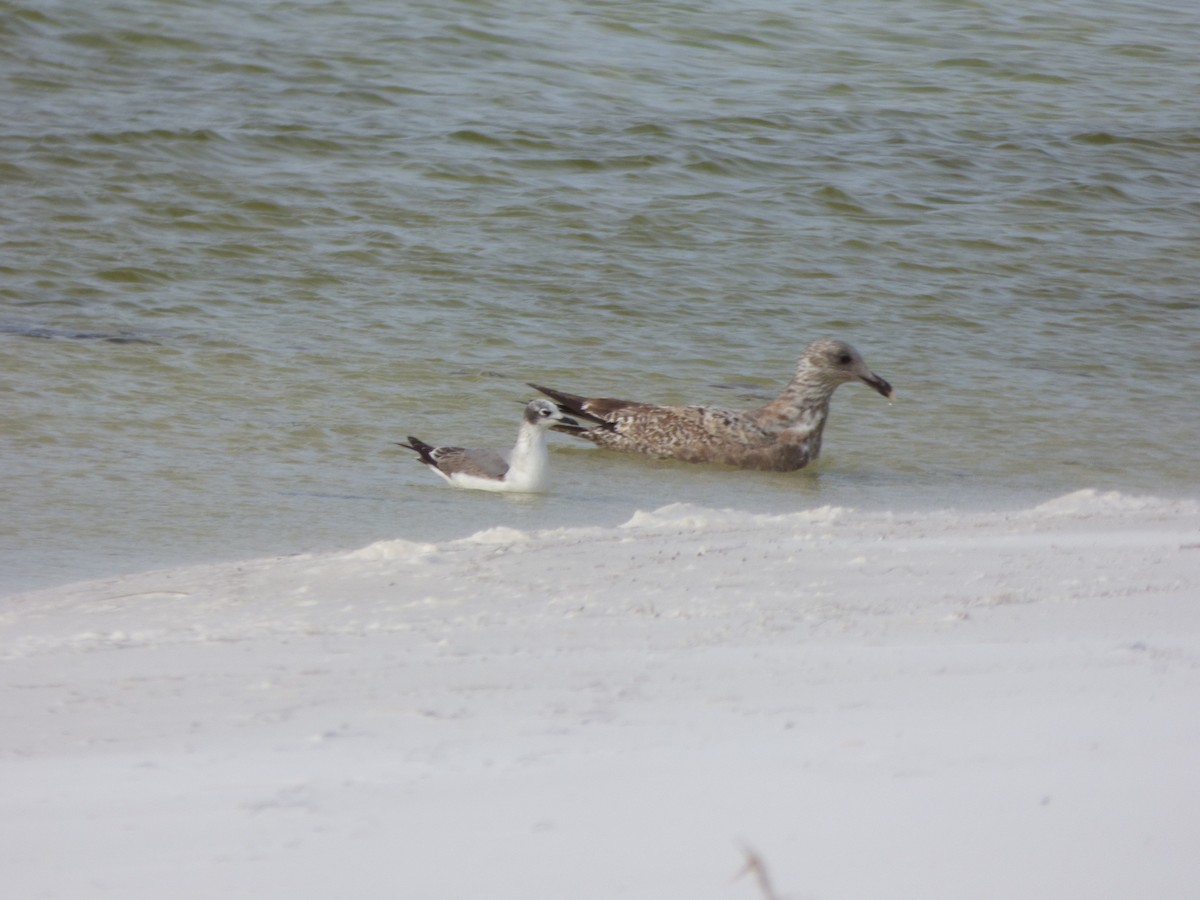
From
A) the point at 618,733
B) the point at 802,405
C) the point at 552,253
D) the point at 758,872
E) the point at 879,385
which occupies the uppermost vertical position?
the point at 758,872

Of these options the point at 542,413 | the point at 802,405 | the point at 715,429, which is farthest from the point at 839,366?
the point at 542,413

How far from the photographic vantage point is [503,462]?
736 centimetres

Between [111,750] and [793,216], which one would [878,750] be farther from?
[793,216]

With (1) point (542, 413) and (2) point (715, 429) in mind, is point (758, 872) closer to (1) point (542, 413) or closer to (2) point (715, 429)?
(1) point (542, 413)

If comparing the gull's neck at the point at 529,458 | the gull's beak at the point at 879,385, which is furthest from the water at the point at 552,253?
the gull's beak at the point at 879,385

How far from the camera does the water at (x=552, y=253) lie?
24.3 ft

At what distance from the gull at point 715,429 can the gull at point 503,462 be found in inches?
26.8

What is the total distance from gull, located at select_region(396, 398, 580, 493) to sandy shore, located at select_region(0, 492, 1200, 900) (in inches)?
102

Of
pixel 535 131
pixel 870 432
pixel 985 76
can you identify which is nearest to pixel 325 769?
pixel 870 432

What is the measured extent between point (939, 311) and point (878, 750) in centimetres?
895

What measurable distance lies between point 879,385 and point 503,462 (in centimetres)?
229

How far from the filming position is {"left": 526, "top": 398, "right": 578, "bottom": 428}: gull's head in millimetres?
7590

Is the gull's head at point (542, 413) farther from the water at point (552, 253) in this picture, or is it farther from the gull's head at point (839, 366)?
the gull's head at point (839, 366)

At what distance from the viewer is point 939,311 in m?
11.3
